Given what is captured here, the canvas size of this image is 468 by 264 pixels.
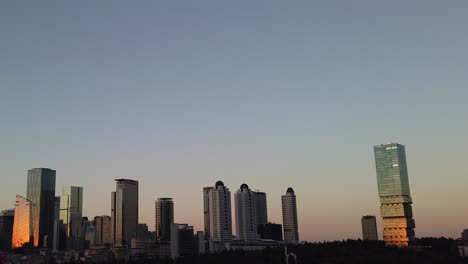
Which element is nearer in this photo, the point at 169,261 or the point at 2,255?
the point at 2,255

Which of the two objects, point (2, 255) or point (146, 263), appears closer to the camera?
point (2, 255)

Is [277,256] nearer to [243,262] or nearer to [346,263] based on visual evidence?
[243,262]

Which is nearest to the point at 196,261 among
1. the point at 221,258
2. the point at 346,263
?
the point at 221,258

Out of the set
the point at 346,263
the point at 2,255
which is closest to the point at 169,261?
the point at 346,263

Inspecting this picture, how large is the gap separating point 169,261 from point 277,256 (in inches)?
1532

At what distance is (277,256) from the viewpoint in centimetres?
18838

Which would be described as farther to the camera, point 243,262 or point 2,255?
point 243,262

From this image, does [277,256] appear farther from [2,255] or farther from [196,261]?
[2,255]

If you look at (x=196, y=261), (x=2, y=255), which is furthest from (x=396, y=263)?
(x=2, y=255)

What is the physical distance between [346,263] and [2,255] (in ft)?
477

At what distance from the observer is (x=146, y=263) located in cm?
19562

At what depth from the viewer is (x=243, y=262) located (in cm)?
18925

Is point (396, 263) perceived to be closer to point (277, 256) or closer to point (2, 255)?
point (277, 256)

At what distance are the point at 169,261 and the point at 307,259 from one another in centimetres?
4864
